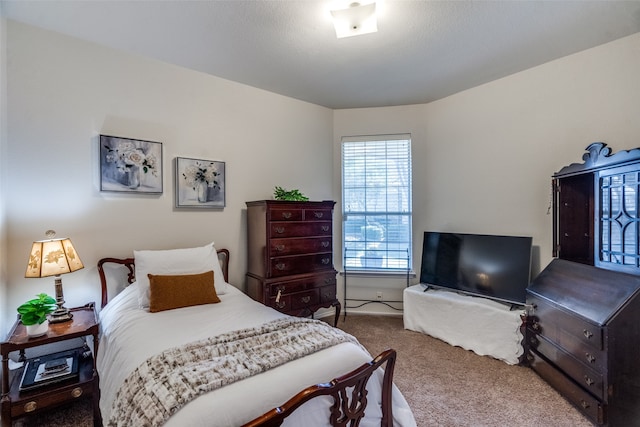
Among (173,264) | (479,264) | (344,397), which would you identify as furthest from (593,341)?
(173,264)

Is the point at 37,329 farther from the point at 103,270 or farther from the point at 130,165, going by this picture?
the point at 130,165

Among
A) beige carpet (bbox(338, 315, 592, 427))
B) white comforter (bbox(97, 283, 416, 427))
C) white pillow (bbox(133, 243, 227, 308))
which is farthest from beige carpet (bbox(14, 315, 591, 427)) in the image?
white pillow (bbox(133, 243, 227, 308))

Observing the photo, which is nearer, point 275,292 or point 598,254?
point 598,254

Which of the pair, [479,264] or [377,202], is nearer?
[479,264]

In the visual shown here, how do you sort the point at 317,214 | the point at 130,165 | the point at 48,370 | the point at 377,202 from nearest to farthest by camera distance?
1. the point at 48,370
2. the point at 130,165
3. the point at 317,214
4. the point at 377,202

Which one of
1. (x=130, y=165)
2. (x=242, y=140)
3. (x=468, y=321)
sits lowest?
(x=468, y=321)

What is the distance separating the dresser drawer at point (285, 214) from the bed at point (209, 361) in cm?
86

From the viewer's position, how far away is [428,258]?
3498 mm

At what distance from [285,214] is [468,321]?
2.04m

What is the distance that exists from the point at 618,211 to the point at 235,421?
8.54ft

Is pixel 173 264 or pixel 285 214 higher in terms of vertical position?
pixel 285 214

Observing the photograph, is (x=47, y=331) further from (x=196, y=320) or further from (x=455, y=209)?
(x=455, y=209)

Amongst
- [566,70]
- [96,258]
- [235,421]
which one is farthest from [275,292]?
[566,70]

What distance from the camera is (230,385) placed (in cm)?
121
